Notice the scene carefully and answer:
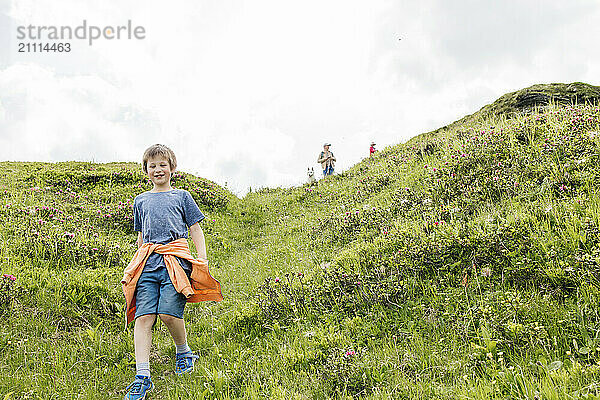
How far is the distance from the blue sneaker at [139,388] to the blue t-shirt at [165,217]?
1.30 m

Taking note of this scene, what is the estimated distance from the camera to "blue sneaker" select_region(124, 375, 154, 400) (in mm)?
4387

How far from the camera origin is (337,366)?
409 cm

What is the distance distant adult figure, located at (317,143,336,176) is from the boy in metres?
17.0

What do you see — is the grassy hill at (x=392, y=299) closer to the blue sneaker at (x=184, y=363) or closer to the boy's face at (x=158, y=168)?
the blue sneaker at (x=184, y=363)

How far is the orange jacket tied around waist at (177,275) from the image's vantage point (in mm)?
4934

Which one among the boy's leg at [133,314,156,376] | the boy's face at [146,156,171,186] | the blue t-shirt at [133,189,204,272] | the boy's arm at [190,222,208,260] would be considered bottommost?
the boy's leg at [133,314,156,376]

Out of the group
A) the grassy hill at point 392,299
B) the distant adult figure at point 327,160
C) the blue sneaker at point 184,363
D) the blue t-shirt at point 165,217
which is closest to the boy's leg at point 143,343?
the grassy hill at point 392,299

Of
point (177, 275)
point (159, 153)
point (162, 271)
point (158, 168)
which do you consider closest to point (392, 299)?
point (177, 275)

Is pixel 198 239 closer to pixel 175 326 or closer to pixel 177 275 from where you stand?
pixel 177 275

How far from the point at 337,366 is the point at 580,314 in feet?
7.40

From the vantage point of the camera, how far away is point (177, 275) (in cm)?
492

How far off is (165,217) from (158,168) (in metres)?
0.66

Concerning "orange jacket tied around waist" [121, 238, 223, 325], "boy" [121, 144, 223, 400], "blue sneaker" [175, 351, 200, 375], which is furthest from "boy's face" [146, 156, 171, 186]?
"blue sneaker" [175, 351, 200, 375]

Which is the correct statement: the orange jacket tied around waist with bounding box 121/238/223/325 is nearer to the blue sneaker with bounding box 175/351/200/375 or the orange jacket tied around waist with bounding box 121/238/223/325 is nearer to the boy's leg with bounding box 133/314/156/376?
the boy's leg with bounding box 133/314/156/376
